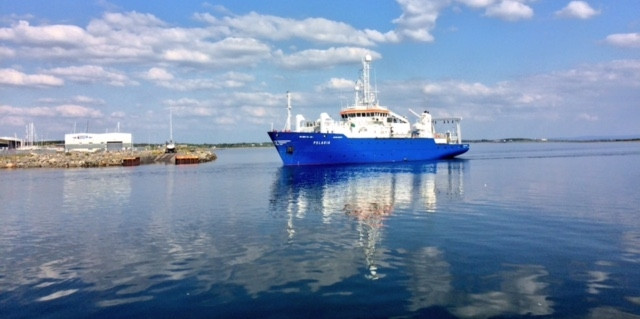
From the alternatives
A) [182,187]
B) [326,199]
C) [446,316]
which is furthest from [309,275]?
[182,187]

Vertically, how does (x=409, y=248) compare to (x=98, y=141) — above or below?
below

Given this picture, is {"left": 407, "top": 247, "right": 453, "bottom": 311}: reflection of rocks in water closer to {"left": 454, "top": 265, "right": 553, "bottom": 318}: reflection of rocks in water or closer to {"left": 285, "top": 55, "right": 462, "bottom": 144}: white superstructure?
{"left": 454, "top": 265, "right": 553, "bottom": 318}: reflection of rocks in water

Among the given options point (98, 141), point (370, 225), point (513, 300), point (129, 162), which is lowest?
point (513, 300)

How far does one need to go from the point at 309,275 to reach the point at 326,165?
5508 cm

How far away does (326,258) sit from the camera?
15336 millimetres

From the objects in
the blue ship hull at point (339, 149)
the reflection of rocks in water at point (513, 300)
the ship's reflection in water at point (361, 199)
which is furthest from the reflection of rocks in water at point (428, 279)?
the blue ship hull at point (339, 149)

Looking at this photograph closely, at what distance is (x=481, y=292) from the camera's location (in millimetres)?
11781

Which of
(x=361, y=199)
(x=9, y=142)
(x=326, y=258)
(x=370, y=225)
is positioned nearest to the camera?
(x=326, y=258)

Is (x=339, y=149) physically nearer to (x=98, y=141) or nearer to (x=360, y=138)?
(x=360, y=138)

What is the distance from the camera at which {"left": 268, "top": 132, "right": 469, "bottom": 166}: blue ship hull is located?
66.1 metres

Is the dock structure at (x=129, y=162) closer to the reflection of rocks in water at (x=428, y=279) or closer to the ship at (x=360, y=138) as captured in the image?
the ship at (x=360, y=138)

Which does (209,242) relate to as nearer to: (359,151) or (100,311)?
(100,311)

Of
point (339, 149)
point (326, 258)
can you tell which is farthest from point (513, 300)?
point (339, 149)

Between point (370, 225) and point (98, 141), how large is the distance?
158758mm
